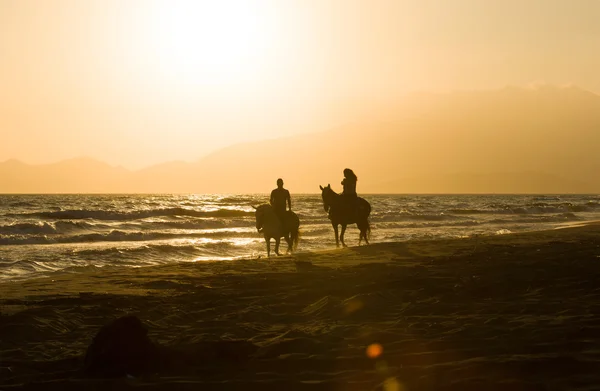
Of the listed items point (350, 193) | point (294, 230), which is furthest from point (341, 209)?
point (294, 230)

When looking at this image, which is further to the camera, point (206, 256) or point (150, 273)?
point (206, 256)

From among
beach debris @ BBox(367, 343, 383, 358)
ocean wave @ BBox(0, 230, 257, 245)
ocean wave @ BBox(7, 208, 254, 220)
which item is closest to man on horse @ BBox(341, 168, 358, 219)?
ocean wave @ BBox(0, 230, 257, 245)

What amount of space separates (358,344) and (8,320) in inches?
184

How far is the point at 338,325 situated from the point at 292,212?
12.1 metres

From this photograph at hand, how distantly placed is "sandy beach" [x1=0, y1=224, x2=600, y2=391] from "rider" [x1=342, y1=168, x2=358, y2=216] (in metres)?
7.68

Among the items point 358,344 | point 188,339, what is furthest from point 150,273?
point 358,344

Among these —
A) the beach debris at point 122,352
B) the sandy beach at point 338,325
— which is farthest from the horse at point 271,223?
the beach debris at point 122,352

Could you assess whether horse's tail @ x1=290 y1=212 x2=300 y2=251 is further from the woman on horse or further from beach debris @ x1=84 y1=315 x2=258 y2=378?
beach debris @ x1=84 y1=315 x2=258 y2=378

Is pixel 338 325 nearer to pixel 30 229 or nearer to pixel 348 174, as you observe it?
pixel 348 174

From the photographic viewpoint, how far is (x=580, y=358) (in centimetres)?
528

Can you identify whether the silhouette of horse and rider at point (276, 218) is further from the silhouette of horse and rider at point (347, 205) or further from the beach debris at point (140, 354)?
the beach debris at point (140, 354)

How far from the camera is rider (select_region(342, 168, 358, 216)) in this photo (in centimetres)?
2091

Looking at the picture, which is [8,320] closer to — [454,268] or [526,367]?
[526,367]

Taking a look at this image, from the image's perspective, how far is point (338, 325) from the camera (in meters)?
7.34
